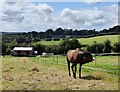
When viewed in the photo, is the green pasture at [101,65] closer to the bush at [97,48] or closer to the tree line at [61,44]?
the tree line at [61,44]

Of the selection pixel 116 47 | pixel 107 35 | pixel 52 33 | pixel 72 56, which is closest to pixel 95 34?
pixel 107 35

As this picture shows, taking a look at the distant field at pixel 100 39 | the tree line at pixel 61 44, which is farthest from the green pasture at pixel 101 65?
the distant field at pixel 100 39

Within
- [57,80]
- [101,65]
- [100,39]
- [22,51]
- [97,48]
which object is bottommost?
[22,51]

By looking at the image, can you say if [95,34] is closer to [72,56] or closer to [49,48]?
[49,48]

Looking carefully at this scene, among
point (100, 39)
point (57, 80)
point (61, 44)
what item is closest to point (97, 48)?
point (61, 44)

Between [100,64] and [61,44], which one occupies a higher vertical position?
[61,44]

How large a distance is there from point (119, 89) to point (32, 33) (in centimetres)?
13153

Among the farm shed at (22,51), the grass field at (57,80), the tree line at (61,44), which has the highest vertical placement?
the tree line at (61,44)

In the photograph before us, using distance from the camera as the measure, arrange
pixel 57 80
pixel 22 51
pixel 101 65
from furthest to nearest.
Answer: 1. pixel 22 51
2. pixel 101 65
3. pixel 57 80

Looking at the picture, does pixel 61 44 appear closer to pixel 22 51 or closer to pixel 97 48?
pixel 97 48

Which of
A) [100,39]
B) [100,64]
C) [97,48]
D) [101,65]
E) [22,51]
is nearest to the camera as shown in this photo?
[101,65]

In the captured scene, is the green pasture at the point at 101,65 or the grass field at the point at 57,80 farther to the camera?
the green pasture at the point at 101,65

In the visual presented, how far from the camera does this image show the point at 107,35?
106562 millimetres

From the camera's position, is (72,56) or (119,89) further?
(72,56)
